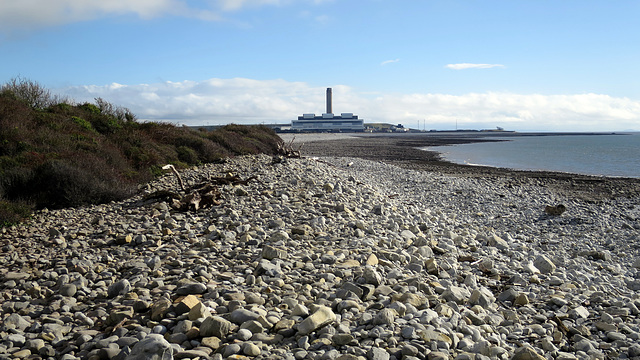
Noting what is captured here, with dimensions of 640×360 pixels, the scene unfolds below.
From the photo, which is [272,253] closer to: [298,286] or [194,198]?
[298,286]

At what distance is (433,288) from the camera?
505 centimetres

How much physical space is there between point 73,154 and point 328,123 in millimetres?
135811

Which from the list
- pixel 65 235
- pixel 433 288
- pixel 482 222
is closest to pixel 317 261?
pixel 433 288

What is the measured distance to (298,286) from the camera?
186 inches

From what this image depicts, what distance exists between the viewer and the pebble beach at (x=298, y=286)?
3523 mm

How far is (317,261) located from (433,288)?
1.52m

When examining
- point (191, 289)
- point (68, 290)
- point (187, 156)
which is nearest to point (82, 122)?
point (187, 156)

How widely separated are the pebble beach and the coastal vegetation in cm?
74

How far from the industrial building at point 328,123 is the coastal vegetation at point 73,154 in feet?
412

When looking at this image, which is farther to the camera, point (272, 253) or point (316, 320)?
point (272, 253)

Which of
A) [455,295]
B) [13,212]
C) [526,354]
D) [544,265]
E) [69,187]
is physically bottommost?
[544,265]

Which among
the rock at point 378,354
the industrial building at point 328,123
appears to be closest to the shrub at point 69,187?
the rock at point 378,354

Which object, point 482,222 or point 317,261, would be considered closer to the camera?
point 317,261

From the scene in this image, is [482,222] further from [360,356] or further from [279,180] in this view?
[360,356]
